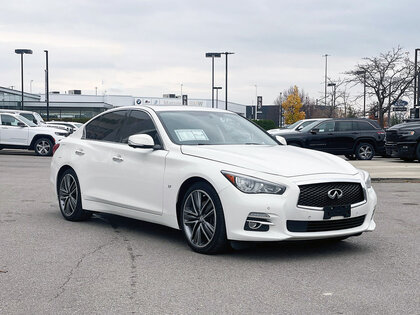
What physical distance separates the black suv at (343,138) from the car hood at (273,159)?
17.4 m

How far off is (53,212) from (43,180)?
17.5 feet

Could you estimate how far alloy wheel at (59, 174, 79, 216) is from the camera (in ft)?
28.9

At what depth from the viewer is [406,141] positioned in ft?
74.0

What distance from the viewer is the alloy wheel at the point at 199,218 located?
6.55m

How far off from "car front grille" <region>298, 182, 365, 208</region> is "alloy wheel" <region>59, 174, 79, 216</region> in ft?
11.7

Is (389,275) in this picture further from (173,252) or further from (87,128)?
(87,128)

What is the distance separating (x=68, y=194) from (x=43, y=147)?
1796 centimetres

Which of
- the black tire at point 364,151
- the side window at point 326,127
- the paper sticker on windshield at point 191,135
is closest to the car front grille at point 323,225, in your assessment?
the paper sticker on windshield at point 191,135

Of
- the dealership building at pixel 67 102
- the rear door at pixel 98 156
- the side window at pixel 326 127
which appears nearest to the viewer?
the rear door at pixel 98 156

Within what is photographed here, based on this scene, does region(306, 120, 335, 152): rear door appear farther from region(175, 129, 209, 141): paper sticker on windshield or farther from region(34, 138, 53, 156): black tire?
region(175, 129, 209, 141): paper sticker on windshield

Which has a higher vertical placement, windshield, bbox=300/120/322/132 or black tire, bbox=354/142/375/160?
windshield, bbox=300/120/322/132

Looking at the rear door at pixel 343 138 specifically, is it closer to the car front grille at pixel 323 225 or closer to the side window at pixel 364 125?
the side window at pixel 364 125

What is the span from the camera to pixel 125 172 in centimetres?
775

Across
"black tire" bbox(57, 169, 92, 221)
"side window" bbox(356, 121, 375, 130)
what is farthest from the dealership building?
"black tire" bbox(57, 169, 92, 221)
